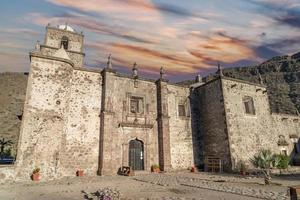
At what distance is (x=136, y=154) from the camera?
18312 mm

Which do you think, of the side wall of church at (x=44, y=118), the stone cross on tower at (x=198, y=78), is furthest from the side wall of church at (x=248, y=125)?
the side wall of church at (x=44, y=118)

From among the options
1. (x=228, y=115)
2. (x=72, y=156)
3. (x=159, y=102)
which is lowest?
(x=72, y=156)

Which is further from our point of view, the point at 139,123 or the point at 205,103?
the point at 205,103

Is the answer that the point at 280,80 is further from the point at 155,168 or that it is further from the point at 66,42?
the point at 155,168

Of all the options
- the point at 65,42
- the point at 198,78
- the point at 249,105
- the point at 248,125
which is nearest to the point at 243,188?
the point at 248,125

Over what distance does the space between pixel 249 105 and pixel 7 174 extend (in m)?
20.4

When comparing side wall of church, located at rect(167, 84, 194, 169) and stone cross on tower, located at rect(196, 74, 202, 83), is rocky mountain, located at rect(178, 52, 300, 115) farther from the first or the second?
side wall of church, located at rect(167, 84, 194, 169)

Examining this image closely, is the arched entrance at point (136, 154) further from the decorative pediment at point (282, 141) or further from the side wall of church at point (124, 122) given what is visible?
the decorative pediment at point (282, 141)

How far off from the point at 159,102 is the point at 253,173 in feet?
31.2

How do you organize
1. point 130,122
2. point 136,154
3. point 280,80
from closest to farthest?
point 136,154
point 130,122
point 280,80

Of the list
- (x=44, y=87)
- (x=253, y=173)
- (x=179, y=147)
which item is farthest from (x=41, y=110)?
(x=253, y=173)

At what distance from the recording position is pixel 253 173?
16.5m

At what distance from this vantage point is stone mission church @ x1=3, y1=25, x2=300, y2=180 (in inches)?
576

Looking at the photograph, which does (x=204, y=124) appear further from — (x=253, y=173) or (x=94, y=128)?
(x=94, y=128)
